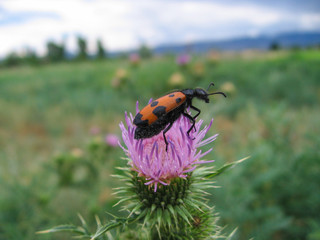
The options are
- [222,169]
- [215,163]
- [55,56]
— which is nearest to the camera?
[222,169]

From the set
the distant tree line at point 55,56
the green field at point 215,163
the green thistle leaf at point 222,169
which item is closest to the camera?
the green thistle leaf at point 222,169

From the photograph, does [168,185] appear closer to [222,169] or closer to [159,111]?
[222,169]

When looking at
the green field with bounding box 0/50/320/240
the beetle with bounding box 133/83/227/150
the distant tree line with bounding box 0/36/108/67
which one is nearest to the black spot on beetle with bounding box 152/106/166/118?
the beetle with bounding box 133/83/227/150

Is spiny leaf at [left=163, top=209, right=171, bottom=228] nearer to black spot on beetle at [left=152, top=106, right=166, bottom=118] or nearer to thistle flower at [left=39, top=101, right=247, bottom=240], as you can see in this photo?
thistle flower at [left=39, top=101, right=247, bottom=240]

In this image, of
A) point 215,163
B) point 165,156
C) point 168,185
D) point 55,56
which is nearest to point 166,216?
point 168,185

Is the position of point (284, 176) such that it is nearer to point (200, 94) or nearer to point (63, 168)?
point (200, 94)

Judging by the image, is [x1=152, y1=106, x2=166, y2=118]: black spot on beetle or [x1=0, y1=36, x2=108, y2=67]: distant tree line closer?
[x1=152, y1=106, x2=166, y2=118]: black spot on beetle

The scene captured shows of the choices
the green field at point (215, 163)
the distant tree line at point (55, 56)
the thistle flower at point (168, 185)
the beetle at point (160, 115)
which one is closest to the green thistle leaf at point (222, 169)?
the thistle flower at point (168, 185)

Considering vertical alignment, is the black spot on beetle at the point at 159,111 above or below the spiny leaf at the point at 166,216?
above

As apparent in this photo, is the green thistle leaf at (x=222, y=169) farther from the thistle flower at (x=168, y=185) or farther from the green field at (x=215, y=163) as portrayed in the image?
the green field at (x=215, y=163)
